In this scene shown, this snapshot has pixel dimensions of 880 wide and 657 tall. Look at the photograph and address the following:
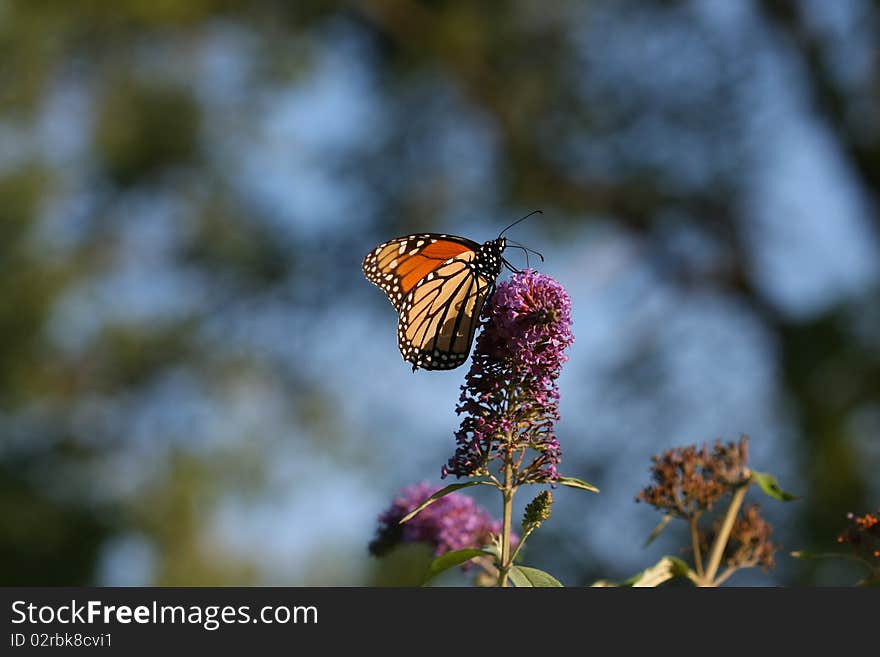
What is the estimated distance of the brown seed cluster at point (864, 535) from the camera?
0.85 meters

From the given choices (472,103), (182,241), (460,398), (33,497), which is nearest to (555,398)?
(460,398)

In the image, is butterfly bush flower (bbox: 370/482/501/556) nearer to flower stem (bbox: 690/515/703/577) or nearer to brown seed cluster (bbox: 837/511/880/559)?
flower stem (bbox: 690/515/703/577)

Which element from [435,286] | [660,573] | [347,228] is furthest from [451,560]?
[347,228]

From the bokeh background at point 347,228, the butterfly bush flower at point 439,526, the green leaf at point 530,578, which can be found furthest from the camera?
the bokeh background at point 347,228

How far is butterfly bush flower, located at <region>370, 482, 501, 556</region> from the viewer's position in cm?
118

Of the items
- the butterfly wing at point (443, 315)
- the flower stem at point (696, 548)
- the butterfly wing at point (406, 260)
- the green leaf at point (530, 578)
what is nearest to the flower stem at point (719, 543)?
the flower stem at point (696, 548)

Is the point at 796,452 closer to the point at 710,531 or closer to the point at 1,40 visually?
the point at 710,531

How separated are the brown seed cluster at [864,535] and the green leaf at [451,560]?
27 cm

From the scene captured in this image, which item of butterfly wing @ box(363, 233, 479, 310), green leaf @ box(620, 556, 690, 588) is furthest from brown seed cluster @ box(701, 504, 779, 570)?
butterfly wing @ box(363, 233, 479, 310)

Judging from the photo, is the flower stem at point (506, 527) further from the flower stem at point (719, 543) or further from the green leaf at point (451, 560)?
the flower stem at point (719, 543)

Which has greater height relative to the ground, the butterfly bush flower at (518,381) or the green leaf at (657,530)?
the butterfly bush flower at (518,381)

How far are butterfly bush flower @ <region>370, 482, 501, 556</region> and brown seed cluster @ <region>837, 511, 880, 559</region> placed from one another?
390mm

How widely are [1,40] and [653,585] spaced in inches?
326

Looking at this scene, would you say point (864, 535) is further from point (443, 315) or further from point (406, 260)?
point (406, 260)
